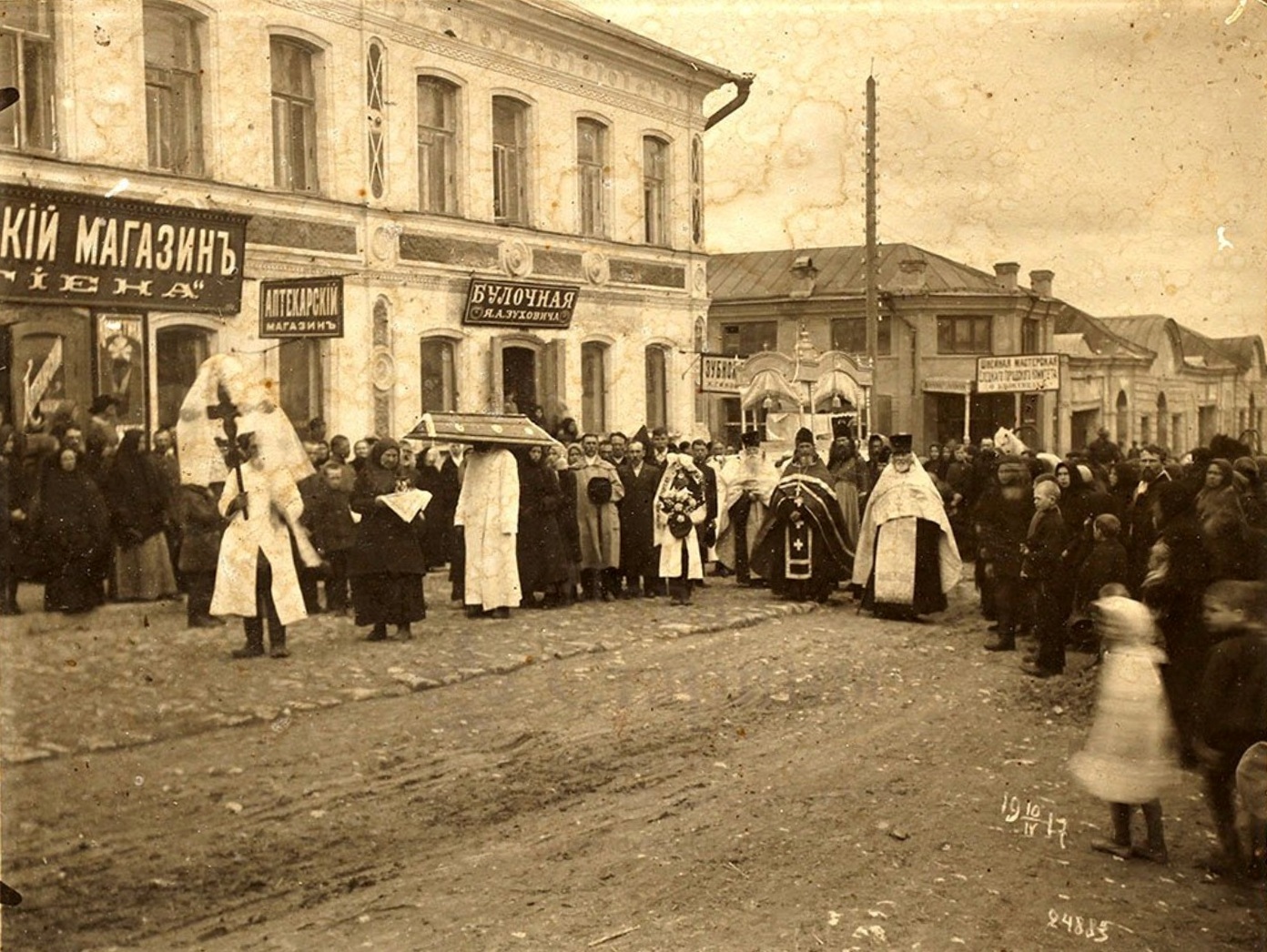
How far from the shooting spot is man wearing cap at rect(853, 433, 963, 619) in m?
7.77

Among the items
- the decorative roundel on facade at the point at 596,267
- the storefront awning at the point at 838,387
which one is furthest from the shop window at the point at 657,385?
the storefront awning at the point at 838,387

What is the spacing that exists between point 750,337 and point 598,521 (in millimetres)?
1607

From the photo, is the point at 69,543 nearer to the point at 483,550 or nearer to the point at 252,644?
the point at 252,644

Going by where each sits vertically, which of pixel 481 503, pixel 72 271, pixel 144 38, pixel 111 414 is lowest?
pixel 481 503

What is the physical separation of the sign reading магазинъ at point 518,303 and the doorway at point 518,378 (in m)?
0.13

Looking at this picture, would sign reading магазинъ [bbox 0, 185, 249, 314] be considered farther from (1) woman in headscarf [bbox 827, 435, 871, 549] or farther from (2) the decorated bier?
(1) woman in headscarf [bbox 827, 435, 871, 549]

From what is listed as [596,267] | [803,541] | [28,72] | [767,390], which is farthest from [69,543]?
[767,390]

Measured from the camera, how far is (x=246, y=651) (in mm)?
3596

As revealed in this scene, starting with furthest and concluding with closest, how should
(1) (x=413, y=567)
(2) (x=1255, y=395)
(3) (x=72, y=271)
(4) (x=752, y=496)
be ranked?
1. (4) (x=752, y=496)
2. (1) (x=413, y=567)
3. (2) (x=1255, y=395)
4. (3) (x=72, y=271)

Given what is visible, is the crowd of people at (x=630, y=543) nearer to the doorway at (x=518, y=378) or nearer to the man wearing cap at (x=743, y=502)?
the doorway at (x=518, y=378)

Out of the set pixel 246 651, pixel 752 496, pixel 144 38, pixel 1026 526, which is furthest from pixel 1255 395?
pixel 752 496

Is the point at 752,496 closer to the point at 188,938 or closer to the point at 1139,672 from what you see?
the point at 1139,672

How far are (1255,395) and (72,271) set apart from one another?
3.97 metres

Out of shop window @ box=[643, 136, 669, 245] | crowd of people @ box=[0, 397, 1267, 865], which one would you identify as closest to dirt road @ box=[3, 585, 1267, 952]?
crowd of people @ box=[0, 397, 1267, 865]
